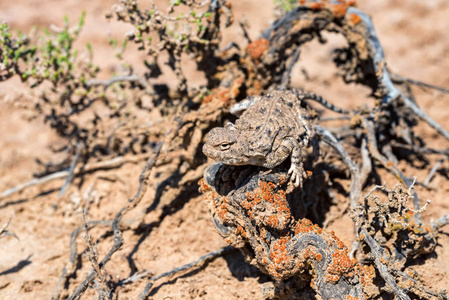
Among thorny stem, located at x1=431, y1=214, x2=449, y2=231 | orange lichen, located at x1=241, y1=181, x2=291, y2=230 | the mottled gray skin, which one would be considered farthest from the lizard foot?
thorny stem, located at x1=431, y1=214, x2=449, y2=231

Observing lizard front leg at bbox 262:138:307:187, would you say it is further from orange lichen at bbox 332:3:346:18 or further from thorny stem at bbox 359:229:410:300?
orange lichen at bbox 332:3:346:18

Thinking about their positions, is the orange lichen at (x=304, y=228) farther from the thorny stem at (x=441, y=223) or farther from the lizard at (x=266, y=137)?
the thorny stem at (x=441, y=223)

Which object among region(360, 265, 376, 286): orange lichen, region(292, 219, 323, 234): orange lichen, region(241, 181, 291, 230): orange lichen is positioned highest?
region(241, 181, 291, 230): orange lichen

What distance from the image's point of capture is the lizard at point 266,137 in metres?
1.96

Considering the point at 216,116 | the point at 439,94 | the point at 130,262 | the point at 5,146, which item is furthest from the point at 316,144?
the point at 5,146

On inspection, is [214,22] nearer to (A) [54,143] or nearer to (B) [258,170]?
(B) [258,170]

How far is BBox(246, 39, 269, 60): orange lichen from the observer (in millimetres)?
3312

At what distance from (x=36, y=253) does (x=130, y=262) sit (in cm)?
83

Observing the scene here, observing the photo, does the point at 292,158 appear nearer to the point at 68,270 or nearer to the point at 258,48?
the point at 258,48

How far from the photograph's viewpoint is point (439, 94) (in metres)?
4.78

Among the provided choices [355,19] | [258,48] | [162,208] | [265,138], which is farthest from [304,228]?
[355,19]

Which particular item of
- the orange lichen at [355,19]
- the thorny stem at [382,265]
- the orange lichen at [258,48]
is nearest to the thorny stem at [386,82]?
the orange lichen at [355,19]

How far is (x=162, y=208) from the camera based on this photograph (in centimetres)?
317

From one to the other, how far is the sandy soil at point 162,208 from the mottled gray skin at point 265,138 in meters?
0.90
